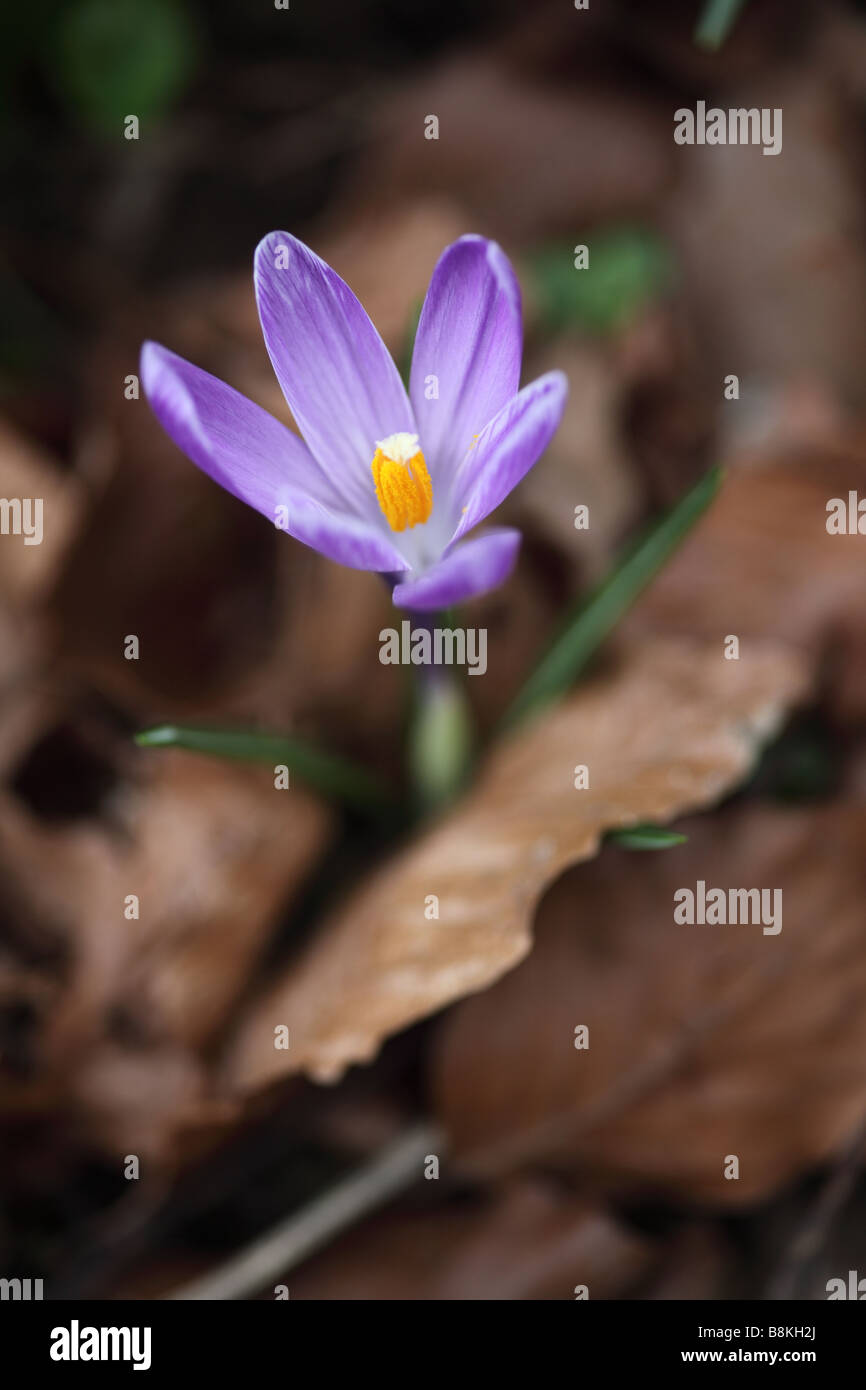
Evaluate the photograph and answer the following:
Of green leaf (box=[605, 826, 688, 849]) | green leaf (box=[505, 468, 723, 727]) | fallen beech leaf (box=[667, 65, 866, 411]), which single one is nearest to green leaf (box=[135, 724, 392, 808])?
green leaf (box=[505, 468, 723, 727])

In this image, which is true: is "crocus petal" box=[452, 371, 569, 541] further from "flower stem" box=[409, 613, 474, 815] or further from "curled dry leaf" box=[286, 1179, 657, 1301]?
"curled dry leaf" box=[286, 1179, 657, 1301]

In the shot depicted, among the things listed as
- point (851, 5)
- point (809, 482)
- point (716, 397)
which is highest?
point (851, 5)

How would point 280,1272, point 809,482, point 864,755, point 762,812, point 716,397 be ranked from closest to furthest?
point 280,1272 → point 762,812 → point 864,755 → point 809,482 → point 716,397

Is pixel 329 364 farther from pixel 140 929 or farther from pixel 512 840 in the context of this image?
pixel 140 929

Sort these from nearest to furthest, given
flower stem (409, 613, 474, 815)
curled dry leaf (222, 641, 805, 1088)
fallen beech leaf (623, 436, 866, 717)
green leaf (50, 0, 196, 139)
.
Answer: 1. curled dry leaf (222, 641, 805, 1088)
2. flower stem (409, 613, 474, 815)
3. fallen beech leaf (623, 436, 866, 717)
4. green leaf (50, 0, 196, 139)

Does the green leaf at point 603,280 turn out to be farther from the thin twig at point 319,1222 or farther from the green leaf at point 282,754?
the thin twig at point 319,1222
